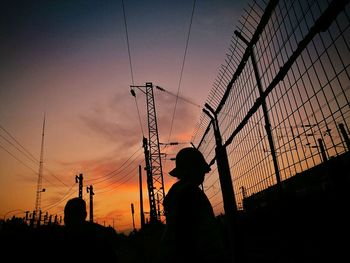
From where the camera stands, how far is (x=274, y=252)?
291 cm

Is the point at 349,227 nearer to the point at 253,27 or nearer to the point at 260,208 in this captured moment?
the point at 260,208

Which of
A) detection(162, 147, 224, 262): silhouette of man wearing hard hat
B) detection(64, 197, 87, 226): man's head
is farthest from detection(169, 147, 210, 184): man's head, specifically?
detection(64, 197, 87, 226): man's head

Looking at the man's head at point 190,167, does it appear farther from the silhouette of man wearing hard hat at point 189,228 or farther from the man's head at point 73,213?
the man's head at point 73,213

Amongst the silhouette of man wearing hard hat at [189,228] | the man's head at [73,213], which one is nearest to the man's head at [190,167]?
the silhouette of man wearing hard hat at [189,228]

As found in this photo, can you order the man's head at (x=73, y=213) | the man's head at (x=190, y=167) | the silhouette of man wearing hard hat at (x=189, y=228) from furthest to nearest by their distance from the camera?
1. the man's head at (x=73, y=213)
2. the man's head at (x=190, y=167)
3. the silhouette of man wearing hard hat at (x=189, y=228)

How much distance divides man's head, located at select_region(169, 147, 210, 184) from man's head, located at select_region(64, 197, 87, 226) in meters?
1.59

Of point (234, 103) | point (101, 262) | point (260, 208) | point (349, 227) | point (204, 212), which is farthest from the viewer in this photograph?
point (234, 103)

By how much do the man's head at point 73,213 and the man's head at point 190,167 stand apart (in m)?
1.59

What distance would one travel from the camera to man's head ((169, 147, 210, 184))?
2139 millimetres

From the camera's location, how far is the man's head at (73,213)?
10.0ft

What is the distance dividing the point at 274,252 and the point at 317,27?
96.1 inches

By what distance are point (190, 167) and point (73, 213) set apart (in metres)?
1.81

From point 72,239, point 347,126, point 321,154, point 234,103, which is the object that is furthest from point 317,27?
point 72,239

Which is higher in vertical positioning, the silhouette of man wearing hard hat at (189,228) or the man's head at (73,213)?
the man's head at (73,213)
